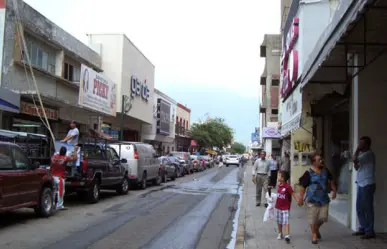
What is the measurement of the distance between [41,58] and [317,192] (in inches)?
665

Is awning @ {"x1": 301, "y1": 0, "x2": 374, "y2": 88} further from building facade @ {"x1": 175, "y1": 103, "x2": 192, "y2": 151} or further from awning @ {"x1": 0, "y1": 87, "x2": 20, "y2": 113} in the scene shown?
building facade @ {"x1": 175, "y1": 103, "x2": 192, "y2": 151}

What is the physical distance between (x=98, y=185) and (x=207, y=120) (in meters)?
65.0

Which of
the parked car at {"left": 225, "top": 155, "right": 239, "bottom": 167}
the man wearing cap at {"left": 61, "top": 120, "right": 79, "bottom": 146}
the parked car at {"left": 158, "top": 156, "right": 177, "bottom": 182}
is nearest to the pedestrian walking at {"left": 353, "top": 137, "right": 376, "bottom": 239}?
the man wearing cap at {"left": 61, "top": 120, "right": 79, "bottom": 146}

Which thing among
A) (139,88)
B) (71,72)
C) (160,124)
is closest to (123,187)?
(71,72)

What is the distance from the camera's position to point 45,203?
10930 mm

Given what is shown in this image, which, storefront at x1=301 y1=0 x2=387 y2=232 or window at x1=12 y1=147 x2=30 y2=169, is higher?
storefront at x1=301 y1=0 x2=387 y2=232

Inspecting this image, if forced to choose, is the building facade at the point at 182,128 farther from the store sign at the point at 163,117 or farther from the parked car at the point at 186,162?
the parked car at the point at 186,162

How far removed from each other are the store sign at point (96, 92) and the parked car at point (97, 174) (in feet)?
19.8

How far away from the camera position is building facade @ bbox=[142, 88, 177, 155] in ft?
147

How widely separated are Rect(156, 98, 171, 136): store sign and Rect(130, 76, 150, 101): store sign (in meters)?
8.50

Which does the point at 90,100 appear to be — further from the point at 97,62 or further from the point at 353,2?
the point at 353,2

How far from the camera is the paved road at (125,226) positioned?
8.24 meters

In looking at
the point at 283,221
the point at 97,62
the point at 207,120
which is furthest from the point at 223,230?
the point at 207,120

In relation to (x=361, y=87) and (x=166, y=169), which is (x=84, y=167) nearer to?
(x=361, y=87)
